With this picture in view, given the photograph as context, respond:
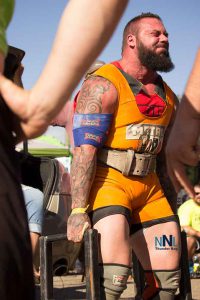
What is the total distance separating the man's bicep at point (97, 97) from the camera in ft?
14.3

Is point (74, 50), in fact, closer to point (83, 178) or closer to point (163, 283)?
point (83, 178)

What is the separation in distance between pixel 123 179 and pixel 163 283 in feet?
2.28

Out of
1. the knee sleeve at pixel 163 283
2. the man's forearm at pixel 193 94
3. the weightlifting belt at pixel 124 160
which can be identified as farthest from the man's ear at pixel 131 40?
the man's forearm at pixel 193 94

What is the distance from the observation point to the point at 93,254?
162 inches

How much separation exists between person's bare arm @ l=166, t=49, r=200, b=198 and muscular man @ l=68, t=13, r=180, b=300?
222cm

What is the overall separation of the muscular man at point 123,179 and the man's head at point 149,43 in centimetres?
3

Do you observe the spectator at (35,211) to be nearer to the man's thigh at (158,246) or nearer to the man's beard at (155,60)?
the man's thigh at (158,246)

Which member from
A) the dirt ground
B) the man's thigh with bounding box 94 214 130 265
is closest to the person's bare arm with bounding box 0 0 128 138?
the man's thigh with bounding box 94 214 130 265

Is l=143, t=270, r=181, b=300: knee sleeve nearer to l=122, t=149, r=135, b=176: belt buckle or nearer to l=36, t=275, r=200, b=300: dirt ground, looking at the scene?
l=122, t=149, r=135, b=176: belt buckle

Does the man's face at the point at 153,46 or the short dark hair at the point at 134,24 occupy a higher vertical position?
the short dark hair at the point at 134,24

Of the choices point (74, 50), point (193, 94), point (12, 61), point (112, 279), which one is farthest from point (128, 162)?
point (74, 50)

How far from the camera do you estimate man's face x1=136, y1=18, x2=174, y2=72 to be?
4.79 meters

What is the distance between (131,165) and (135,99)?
418 millimetres

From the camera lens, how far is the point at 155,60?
479 cm
